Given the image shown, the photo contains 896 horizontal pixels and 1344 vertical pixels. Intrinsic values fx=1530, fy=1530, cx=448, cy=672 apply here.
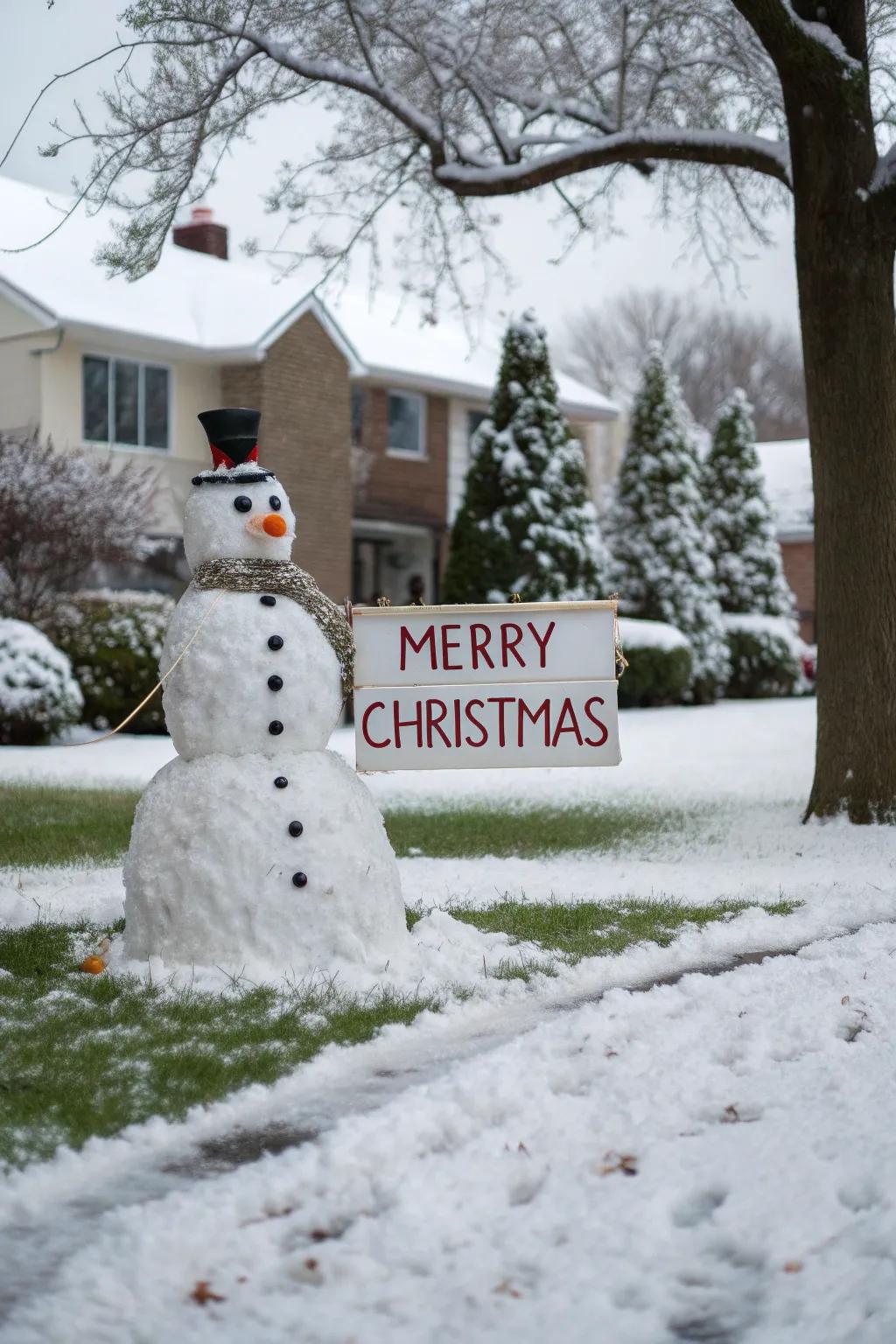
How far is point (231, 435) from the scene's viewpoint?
5.93 m

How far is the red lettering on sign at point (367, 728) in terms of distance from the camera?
6320 millimetres

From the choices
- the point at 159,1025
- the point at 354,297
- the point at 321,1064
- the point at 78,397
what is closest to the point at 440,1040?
the point at 321,1064

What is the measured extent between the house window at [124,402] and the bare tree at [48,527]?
311 cm

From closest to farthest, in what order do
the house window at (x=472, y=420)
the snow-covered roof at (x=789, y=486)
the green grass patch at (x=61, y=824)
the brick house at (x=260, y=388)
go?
the green grass patch at (x=61, y=824)
the brick house at (x=260, y=388)
the house window at (x=472, y=420)
the snow-covered roof at (x=789, y=486)

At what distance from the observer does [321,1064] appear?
4711mm

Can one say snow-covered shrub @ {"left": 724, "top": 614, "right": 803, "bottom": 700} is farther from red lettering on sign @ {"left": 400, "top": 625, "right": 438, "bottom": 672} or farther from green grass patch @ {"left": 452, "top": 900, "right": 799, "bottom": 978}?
red lettering on sign @ {"left": 400, "top": 625, "right": 438, "bottom": 672}

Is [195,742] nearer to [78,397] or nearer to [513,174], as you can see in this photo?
[513,174]

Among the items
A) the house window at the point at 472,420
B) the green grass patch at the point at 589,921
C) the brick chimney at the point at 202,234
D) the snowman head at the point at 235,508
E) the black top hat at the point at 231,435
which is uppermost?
the brick chimney at the point at 202,234

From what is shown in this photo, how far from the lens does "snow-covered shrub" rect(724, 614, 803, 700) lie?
26.5 meters

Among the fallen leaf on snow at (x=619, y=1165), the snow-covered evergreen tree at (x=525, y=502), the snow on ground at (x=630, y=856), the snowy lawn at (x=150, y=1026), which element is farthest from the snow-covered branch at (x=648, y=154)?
the snow-covered evergreen tree at (x=525, y=502)

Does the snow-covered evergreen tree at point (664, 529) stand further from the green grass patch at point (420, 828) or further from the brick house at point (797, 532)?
the green grass patch at point (420, 828)

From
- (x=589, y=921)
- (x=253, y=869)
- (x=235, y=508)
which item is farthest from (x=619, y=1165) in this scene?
(x=589, y=921)

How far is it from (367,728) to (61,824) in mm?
4843

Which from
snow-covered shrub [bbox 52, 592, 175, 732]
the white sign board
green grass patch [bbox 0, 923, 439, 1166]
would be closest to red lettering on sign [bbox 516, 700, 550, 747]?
the white sign board
